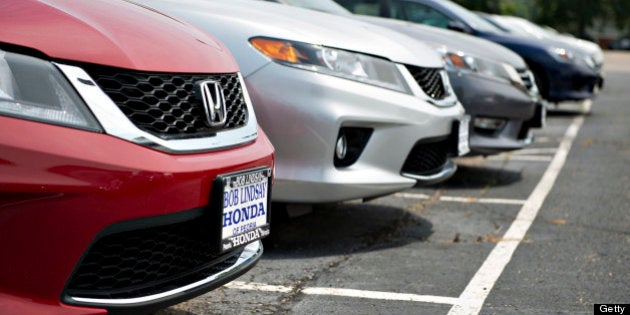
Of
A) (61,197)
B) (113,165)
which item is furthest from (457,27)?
Result: (61,197)

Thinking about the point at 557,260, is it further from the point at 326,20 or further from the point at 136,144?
the point at 136,144

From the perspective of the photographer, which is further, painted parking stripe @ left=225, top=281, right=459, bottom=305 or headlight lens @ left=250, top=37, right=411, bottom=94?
headlight lens @ left=250, top=37, right=411, bottom=94

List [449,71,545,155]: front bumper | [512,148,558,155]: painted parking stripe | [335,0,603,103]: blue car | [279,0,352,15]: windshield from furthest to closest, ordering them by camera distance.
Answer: [512,148,558,155]: painted parking stripe, [335,0,603,103]: blue car, [449,71,545,155]: front bumper, [279,0,352,15]: windshield

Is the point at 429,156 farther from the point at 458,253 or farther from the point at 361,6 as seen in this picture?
the point at 361,6

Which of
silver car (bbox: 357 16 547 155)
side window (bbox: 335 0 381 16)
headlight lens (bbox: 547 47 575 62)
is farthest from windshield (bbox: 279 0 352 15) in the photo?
headlight lens (bbox: 547 47 575 62)

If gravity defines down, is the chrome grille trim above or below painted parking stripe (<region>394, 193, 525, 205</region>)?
above

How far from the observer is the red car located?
250 centimetres

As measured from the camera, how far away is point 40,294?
101 inches

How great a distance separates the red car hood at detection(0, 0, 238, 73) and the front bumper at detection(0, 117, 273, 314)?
27 cm

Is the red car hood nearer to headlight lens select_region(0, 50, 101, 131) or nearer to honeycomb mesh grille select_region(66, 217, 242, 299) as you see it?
headlight lens select_region(0, 50, 101, 131)

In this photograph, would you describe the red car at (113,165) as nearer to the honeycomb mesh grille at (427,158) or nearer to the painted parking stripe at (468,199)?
the honeycomb mesh grille at (427,158)

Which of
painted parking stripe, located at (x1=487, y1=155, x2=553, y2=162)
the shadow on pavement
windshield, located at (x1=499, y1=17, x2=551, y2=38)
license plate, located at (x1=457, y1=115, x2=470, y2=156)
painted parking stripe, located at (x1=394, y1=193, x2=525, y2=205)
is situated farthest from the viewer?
windshield, located at (x1=499, y1=17, x2=551, y2=38)

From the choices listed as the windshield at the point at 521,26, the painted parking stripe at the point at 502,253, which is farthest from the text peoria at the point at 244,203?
the windshield at the point at 521,26

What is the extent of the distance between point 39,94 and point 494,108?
15.6 ft
